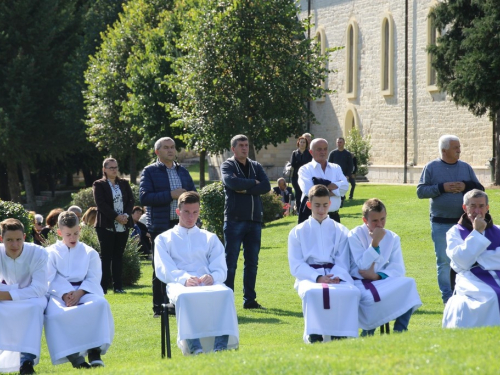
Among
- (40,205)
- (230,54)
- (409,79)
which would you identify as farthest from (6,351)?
(40,205)

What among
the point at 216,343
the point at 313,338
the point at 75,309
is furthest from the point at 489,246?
the point at 75,309

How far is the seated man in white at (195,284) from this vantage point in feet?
27.3

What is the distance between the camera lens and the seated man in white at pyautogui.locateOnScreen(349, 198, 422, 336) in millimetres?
8711

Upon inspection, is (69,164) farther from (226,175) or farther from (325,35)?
(226,175)

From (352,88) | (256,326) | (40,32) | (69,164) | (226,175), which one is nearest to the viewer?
(256,326)

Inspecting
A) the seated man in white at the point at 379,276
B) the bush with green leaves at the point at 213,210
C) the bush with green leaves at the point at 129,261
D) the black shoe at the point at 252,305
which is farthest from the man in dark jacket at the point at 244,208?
the bush with green leaves at the point at 213,210

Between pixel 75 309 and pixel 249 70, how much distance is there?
23.3m

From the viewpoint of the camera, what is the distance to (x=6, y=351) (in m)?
8.59

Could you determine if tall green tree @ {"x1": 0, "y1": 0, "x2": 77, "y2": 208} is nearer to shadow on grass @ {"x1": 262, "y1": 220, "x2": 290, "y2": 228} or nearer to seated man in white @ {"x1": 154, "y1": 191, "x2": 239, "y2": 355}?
shadow on grass @ {"x1": 262, "y1": 220, "x2": 290, "y2": 228}

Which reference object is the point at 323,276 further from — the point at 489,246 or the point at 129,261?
the point at 129,261

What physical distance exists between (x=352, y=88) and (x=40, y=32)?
1710 cm

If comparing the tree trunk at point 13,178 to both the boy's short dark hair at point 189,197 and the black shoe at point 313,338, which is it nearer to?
the boy's short dark hair at point 189,197

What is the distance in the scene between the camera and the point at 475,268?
29.3ft

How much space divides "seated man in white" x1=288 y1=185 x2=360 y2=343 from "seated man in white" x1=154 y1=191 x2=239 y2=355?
2.41 ft
